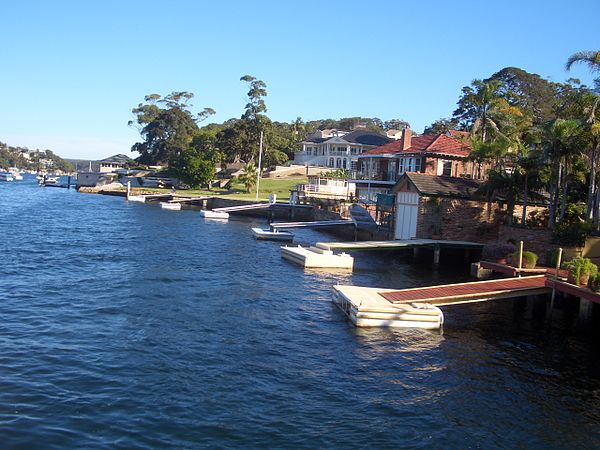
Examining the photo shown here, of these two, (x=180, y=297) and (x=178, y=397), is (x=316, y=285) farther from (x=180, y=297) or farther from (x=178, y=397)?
(x=178, y=397)

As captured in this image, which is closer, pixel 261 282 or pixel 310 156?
pixel 261 282

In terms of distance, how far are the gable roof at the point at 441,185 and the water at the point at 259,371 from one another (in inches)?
645

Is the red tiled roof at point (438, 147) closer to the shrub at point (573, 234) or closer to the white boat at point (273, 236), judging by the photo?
the white boat at point (273, 236)

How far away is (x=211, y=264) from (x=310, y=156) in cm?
8715

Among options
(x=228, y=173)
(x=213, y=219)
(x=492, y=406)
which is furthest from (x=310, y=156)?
(x=492, y=406)

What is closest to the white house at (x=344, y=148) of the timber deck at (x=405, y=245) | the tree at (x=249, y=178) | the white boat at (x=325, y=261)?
the tree at (x=249, y=178)

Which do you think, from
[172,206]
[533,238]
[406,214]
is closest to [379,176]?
[406,214]

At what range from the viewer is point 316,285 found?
3025 centimetres

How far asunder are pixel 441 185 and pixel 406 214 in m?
3.60

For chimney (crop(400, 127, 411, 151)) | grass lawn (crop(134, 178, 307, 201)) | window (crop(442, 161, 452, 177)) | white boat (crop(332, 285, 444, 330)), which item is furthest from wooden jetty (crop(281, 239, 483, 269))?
grass lawn (crop(134, 178, 307, 201))

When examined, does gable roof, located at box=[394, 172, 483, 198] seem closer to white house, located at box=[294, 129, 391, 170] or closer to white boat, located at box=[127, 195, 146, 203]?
white house, located at box=[294, 129, 391, 170]

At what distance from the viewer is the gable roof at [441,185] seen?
4366 centimetres

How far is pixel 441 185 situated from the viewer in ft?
148

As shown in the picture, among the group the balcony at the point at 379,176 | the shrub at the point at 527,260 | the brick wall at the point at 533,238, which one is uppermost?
the balcony at the point at 379,176
